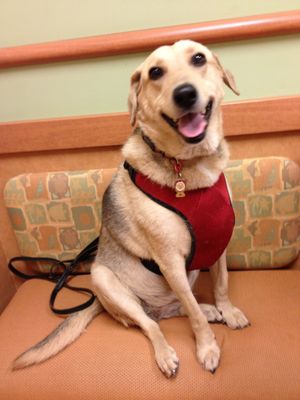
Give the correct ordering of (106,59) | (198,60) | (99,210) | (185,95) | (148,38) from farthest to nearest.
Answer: (99,210) < (106,59) < (148,38) < (198,60) < (185,95)

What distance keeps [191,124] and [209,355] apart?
0.70 metres

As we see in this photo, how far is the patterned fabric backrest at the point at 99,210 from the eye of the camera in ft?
4.91

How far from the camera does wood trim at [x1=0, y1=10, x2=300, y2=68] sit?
4.43ft

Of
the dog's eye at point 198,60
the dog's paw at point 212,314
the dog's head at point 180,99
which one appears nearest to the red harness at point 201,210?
the dog's head at point 180,99

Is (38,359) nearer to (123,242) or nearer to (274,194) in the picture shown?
(123,242)

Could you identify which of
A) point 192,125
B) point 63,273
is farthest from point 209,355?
point 63,273

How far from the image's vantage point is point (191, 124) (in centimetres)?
106

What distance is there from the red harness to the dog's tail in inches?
18.2

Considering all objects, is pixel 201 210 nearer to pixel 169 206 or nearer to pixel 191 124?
pixel 169 206

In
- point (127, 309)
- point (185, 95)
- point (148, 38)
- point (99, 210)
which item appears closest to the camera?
point (185, 95)

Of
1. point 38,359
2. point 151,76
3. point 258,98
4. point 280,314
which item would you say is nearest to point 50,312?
point 38,359

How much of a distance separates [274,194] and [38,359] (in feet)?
3.49

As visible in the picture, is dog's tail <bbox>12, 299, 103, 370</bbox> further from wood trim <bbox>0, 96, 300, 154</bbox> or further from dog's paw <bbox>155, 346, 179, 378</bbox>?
wood trim <bbox>0, 96, 300, 154</bbox>

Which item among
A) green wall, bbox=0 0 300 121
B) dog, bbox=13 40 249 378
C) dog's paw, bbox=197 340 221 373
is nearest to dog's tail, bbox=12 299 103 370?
dog, bbox=13 40 249 378
